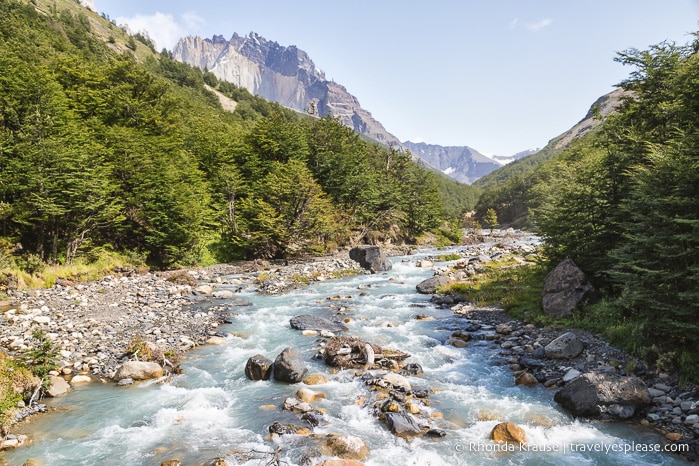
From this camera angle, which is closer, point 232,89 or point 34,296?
point 34,296

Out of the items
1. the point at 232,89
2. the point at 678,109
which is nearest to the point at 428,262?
the point at 678,109

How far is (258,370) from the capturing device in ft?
34.8

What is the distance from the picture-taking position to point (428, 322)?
53.4ft

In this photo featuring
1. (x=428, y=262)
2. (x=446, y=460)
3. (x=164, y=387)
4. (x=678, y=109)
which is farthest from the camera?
(x=428, y=262)

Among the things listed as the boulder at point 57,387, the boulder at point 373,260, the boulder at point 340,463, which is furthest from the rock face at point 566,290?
the boulder at point 57,387

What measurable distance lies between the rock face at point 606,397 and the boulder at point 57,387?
13.1 meters

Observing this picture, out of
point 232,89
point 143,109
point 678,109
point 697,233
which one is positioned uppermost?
point 232,89

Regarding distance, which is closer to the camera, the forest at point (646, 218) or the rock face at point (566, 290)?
the forest at point (646, 218)

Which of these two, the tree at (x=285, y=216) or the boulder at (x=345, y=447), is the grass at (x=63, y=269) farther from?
the boulder at (x=345, y=447)

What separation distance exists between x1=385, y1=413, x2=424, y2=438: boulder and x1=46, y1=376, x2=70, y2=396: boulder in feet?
28.2

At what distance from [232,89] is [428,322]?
419ft

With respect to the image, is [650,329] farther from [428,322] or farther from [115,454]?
[115,454]

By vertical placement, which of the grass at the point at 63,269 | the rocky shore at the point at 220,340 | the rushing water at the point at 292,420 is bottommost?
the rushing water at the point at 292,420

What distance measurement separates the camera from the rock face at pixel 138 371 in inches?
403
